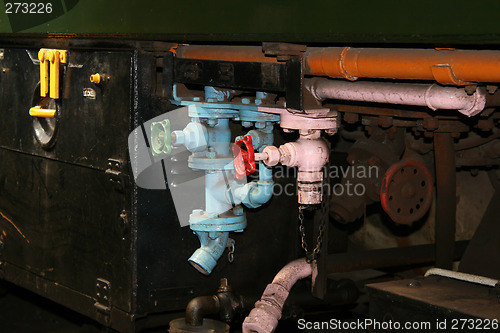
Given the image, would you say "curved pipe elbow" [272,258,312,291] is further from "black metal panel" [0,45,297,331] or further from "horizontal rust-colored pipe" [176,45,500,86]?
"horizontal rust-colored pipe" [176,45,500,86]

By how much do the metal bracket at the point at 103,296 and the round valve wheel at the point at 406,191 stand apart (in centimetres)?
142

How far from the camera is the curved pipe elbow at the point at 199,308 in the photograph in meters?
4.12

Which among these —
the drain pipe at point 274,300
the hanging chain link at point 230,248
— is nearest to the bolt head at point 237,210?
the hanging chain link at point 230,248

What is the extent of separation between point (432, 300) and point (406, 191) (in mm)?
912

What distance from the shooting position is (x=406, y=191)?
165 inches

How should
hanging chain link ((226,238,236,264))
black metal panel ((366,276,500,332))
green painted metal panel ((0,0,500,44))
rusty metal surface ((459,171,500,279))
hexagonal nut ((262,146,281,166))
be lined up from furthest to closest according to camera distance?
hanging chain link ((226,238,236,264)) < rusty metal surface ((459,171,500,279)) < hexagonal nut ((262,146,281,166)) < black metal panel ((366,276,500,332)) < green painted metal panel ((0,0,500,44))

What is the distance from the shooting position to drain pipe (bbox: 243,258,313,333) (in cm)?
395

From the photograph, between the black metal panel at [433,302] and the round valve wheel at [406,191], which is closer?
the black metal panel at [433,302]

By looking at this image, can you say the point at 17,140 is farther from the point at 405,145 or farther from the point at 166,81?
the point at 405,145

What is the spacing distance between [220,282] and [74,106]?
3.85ft

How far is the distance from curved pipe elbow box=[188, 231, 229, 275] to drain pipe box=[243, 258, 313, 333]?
287 millimetres

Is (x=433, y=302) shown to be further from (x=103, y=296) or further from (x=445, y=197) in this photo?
(x=103, y=296)

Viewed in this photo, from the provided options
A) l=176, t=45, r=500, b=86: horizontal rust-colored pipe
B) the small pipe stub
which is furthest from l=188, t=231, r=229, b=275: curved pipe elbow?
l=176, t=45, r=500, b=86: horizontal rust-colored pipe

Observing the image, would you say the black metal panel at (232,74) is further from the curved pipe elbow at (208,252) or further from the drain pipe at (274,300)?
the drain pipe at (274,300)
